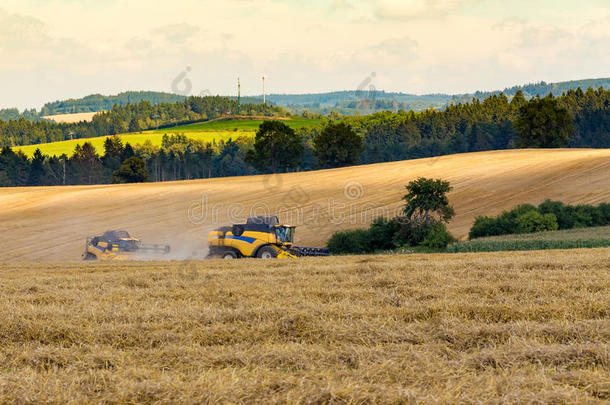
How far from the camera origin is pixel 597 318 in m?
10.1

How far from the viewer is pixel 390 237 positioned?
139 feet

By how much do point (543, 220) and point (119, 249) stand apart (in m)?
27.7

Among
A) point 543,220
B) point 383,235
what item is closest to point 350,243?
point 383,235

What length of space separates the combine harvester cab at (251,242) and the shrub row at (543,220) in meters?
16.7

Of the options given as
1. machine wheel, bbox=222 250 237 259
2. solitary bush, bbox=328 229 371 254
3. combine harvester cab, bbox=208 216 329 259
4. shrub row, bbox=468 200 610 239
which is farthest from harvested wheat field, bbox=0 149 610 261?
machine wheel, bbox=222 250 237 259

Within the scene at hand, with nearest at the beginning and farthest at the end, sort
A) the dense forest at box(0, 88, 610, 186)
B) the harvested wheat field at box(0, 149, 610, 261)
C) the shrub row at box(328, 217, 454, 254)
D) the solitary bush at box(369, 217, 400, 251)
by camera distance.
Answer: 1. the shrub row at box(328, 217, 454, 254)
2. the solitary bush at box(369, 217, 400, 251)
3. the harvested wheat field at box(0, 149, 610, 261)
4. the dense forest at box(0, 88, 610, 186)

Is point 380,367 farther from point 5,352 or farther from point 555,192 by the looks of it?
point 555,192

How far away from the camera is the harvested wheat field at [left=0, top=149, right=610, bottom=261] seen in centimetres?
4891

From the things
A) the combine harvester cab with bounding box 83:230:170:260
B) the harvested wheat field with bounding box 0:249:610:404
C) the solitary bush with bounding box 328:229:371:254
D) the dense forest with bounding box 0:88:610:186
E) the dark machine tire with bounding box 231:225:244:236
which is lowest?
the solitary bush with bounding box 328:229:371:254

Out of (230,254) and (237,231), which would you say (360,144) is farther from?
(230,254)

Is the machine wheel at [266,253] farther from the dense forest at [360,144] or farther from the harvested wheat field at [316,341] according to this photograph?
the dense forest at [360,144]

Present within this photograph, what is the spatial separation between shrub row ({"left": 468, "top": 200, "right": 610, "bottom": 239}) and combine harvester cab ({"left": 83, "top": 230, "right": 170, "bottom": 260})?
21.5 m

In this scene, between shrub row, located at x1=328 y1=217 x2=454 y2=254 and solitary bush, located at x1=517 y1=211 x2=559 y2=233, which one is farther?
solitary bush, located at x1=517 y1=211 x2=559 y2=233

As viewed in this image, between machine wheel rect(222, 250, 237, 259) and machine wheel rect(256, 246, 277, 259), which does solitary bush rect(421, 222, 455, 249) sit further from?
machine wheel rect(222, 250, 237, 259)
